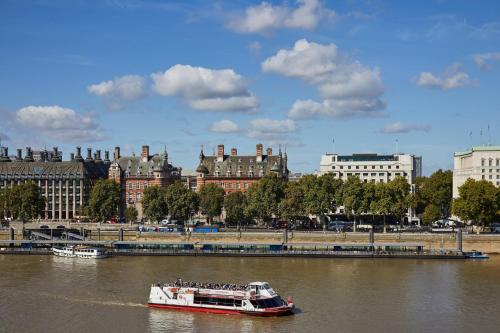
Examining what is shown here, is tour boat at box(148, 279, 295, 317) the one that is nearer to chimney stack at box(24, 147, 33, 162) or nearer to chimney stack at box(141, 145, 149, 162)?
chimney stack at box(141, 145, 149, 162)

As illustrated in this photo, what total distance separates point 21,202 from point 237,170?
1959 inches

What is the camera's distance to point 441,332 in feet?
183

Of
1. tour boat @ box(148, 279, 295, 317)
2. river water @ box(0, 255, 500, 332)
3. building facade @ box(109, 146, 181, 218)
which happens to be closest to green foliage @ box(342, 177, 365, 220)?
river water @ box(0, 255, 500, 332)

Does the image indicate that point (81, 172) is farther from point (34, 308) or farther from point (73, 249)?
point (34, 308)

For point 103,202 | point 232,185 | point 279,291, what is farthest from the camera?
point 232,185

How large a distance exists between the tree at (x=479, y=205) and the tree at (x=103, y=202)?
6933 cm

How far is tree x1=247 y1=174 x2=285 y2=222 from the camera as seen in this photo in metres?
139

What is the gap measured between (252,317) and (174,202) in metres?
81.8

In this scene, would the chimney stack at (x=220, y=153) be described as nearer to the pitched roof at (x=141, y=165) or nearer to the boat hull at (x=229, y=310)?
the pitched roof at (x=141, y=165)

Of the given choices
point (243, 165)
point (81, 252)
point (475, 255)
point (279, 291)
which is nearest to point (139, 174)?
point (243, 165)

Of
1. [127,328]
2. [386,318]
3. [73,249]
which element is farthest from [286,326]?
[73,249]

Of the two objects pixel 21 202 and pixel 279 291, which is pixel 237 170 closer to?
pixel 21 202

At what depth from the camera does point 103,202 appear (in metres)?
148

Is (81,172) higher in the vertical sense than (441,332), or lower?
higher
